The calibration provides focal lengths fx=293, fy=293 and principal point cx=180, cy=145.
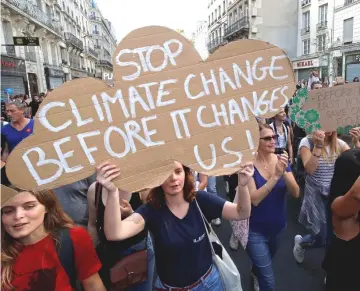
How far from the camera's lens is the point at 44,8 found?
1032 inches

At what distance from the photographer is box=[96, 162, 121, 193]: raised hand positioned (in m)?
1.31

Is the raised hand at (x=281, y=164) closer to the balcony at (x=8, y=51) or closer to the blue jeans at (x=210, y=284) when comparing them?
the blue jeans at (x=210, y=284)

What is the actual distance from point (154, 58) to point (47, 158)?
659mm

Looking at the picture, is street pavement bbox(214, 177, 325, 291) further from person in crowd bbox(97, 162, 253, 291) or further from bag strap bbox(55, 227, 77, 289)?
bag strap bbox(55, 227, 77, 289)

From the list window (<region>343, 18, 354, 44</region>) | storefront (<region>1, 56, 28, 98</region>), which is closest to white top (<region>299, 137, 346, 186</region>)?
storefront (<region>1, 56, 28, 98</region>)

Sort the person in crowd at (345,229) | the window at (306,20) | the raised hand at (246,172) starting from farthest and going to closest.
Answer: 1. the window at (306,20)
2. the raised hand at (246,172)
3. the person in crowd at (345,229)

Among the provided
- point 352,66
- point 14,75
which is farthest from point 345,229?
point 352,66

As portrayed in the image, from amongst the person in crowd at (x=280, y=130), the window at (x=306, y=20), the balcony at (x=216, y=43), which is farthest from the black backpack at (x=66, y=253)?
the balcony at (x=216, y=43)

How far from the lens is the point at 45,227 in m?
1.40

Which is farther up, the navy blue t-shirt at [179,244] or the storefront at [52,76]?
the storefront at [52,76]

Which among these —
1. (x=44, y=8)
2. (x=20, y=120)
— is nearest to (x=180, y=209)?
(x=20, y=120)

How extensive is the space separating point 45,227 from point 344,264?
139 cm

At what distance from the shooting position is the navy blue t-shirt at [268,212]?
2.23 m

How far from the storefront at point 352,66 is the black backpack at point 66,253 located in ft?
67.8
